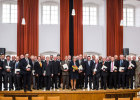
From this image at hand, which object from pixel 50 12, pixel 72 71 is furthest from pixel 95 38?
pixel 72 71

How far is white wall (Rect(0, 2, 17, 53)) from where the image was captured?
1519cm

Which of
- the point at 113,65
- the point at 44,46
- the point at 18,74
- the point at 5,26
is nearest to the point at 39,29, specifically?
the point at 44,46

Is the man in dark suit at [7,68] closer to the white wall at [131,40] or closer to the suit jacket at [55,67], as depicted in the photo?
the suit jacket at [55,67]

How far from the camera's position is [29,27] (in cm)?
1540

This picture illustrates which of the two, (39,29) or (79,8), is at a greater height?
(79,8)

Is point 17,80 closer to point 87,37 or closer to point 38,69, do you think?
point 38,69

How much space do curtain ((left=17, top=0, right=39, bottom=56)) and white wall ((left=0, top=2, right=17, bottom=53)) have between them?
12.9 inches

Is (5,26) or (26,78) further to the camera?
(5,26)

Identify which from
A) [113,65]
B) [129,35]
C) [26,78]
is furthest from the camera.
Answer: [129,35]

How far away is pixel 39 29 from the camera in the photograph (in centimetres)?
1560

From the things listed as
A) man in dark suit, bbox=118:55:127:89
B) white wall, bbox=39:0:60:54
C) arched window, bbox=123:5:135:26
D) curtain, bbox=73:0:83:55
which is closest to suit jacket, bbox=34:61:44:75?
man in dark suit, bbox=118:55:127:89

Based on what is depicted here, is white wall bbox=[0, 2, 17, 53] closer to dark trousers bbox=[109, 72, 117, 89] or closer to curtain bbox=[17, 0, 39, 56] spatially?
curtain bbox=[17, 0, 39, 56]

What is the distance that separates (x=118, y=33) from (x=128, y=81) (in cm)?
569

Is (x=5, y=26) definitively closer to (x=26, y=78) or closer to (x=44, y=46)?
(x=44, y=46)
